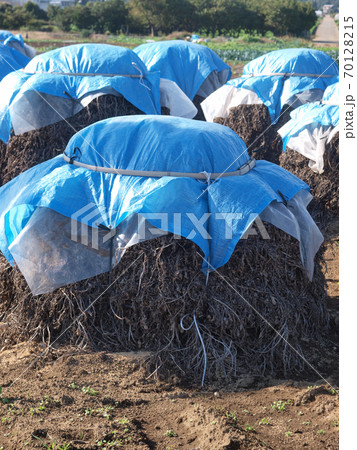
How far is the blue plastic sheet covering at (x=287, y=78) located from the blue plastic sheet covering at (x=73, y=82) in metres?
1.95

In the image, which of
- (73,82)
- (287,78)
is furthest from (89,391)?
(287,78)

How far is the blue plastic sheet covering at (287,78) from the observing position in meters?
9.07

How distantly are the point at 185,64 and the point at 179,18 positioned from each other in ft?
121

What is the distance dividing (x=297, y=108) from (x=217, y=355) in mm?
5326

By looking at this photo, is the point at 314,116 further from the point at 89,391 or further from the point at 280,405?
the point at 89,391

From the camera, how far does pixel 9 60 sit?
10.6m

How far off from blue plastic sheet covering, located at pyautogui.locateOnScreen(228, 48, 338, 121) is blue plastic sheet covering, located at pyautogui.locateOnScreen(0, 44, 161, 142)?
1955mm

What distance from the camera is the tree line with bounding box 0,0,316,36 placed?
144 ft

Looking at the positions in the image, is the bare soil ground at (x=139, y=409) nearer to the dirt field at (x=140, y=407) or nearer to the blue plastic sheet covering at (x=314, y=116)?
the dirt field at (x=140, y=407)
